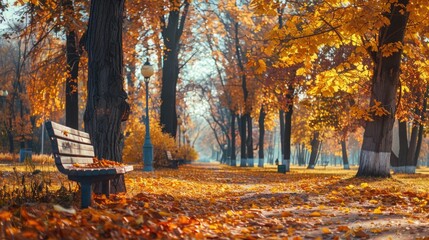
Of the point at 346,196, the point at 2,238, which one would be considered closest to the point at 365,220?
the point at 346,196

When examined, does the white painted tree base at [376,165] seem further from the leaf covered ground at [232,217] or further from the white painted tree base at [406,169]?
the white painted tree base at [406,169]

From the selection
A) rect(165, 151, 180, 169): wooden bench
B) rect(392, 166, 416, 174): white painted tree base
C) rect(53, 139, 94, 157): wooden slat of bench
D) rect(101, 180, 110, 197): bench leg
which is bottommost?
rect(392, 166, 416, 174): white painted tree base

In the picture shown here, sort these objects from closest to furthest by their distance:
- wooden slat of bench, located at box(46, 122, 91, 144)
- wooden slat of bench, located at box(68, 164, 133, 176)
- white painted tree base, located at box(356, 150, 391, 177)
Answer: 1. wooden slat of bench, located at box(68, 164, 133, 176)
2. wooden slat of bench, located at box(46, 122, 91, 144)
3. white painted tree base, located at box(356, 150, 391, 177)

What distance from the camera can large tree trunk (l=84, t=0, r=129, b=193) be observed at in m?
9.45

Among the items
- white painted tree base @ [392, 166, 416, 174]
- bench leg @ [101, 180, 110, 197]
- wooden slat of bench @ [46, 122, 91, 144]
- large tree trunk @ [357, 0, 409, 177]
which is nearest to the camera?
wooden slat of bench @ [46, 122, 91, 144]

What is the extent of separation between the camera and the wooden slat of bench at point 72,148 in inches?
257

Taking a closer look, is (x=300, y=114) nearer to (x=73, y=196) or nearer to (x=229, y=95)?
(x=229, y=95)

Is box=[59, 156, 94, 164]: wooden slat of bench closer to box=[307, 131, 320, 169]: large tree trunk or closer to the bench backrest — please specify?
the bench backrest

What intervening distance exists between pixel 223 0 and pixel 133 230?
82.4 feet

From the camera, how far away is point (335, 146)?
77.2m

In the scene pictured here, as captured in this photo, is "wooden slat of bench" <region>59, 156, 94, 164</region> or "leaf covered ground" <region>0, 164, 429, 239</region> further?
"wooden slat of bench" <region>59, 156, 94, 164</region>

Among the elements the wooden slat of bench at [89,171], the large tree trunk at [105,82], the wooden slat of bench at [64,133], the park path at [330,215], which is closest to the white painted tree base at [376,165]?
the park path at [330,215]

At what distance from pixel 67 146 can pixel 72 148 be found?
249 millimetres

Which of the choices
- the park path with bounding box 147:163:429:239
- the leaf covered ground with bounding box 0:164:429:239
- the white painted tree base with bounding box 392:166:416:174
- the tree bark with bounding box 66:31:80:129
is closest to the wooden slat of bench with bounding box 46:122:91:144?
the leaf covered ground with bounding box 0:164:429:239
